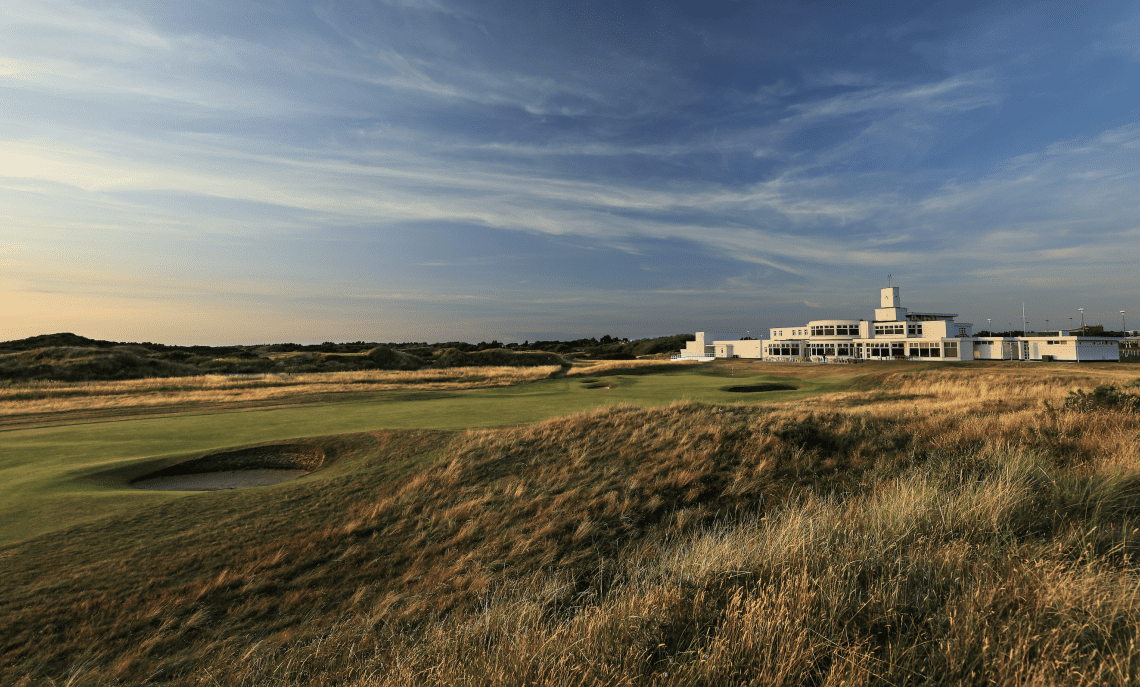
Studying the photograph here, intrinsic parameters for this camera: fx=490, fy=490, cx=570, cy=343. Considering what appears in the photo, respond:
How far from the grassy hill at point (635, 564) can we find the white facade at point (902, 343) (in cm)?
6032

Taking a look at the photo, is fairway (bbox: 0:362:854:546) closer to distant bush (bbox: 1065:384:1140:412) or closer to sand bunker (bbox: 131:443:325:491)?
sand bunker (bbox: 131:443:325:491)

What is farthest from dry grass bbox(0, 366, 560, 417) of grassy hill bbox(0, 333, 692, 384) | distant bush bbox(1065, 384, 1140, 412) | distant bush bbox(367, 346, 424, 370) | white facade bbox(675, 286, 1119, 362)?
white facade bbox(675, 286, 1119, 362)

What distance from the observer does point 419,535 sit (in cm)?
834

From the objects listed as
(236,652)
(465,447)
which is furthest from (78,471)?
(236,652)

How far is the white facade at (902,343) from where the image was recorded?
5712 centimetres

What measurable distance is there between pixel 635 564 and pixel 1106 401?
1278cm

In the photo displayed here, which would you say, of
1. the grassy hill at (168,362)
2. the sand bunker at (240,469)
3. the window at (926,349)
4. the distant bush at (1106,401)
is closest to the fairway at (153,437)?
the sand bunker at (240,469)

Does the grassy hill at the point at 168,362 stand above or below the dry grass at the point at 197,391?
above

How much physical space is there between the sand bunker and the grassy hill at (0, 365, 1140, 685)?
0.62 metres

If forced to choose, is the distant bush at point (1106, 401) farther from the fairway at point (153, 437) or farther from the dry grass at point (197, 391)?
the dry grass at point (197, 391)

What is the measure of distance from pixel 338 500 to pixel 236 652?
4177mm

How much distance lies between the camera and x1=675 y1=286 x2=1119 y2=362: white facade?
57.1 metres

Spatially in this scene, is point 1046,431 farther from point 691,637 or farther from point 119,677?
point 119,677

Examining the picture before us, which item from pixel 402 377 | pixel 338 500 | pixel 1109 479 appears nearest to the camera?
pixel 1109 479
